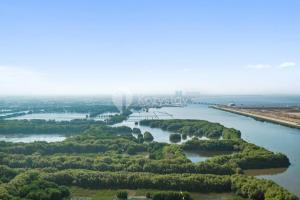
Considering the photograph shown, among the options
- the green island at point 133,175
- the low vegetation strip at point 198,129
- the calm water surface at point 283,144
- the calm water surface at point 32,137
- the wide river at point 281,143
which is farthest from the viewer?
the calm water surface at point 32,137

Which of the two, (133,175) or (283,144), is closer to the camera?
(133,175)

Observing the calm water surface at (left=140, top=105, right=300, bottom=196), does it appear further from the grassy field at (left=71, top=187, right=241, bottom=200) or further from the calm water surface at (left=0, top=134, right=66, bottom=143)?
the calm water surface at (left=0, top=134, right=66, bottom=143)

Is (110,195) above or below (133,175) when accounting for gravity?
below

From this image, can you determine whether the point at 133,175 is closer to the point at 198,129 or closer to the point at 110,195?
the point at 110,195

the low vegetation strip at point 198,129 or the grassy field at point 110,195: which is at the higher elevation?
the low vegetation strip at point 198,129

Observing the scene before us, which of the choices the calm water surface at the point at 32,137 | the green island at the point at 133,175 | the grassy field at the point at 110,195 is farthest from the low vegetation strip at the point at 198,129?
the grassy field at the point at 110,195

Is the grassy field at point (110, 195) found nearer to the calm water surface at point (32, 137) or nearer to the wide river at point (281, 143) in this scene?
the wide river at point (281, 143)

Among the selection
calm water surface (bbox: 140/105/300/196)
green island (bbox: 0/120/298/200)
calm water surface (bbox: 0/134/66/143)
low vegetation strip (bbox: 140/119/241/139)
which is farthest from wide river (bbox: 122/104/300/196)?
calm water surface (bbox: 0/134/66/143)

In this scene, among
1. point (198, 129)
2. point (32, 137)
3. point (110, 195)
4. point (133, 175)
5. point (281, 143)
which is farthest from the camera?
point (198, 129)

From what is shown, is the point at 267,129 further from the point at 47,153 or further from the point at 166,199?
the point at 166,199

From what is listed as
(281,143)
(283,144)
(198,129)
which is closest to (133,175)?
(283,144)

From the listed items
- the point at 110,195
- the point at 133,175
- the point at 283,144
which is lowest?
the point at 110,195

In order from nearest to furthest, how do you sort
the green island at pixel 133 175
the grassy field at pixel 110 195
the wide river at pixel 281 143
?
the green island at pixel 133 175 → the grassy field at pixel 110 195 → the wide river at pixel 281 143
